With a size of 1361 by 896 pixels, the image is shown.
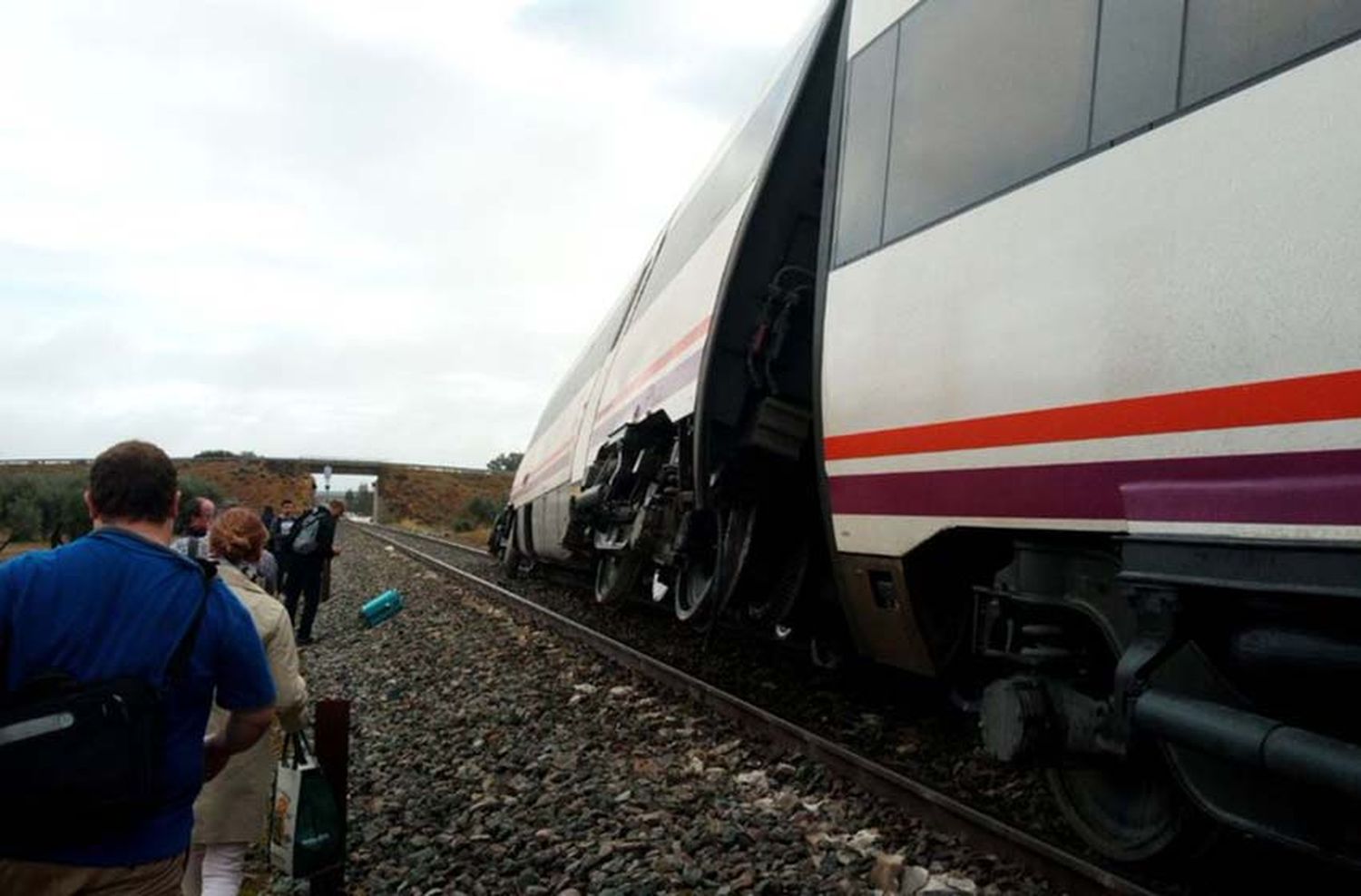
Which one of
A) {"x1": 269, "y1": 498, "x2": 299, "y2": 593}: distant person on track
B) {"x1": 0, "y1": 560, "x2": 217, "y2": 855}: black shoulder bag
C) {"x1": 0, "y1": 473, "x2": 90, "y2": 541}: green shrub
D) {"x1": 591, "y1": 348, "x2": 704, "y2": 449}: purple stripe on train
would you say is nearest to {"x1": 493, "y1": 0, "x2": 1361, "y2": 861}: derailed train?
{"x1": 591, "y1": 348, "x2": 704, "y2": 449}: purple stripe on train

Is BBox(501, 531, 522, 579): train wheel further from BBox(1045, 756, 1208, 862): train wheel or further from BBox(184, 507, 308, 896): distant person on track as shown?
BBox(1045, 756, 1208, 862): train wheel

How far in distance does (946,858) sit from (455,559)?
2285cm

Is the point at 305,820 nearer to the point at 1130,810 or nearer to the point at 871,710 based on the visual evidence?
the point at 1130,810

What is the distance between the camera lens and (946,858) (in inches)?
155

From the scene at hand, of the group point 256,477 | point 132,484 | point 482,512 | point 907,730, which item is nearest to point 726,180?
point 907,730

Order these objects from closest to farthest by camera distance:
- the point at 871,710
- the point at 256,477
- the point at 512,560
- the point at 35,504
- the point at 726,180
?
the point at 871,710
the point at 726,180
the point at 512,560
the point at 35,504
the point at 256,477

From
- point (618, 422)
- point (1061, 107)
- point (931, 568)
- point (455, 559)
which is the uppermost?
point (1061, 107)

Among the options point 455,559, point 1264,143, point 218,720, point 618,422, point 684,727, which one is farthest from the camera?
point 455,559

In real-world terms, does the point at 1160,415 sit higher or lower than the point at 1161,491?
higher

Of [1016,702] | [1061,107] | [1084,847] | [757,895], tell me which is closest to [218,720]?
[757,895]

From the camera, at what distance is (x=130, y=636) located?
237 cm

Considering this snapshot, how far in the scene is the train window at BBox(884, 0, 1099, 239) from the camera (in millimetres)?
3574

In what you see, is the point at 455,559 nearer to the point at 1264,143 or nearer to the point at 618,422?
the point at 618,422

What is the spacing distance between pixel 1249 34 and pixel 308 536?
10.5 m
